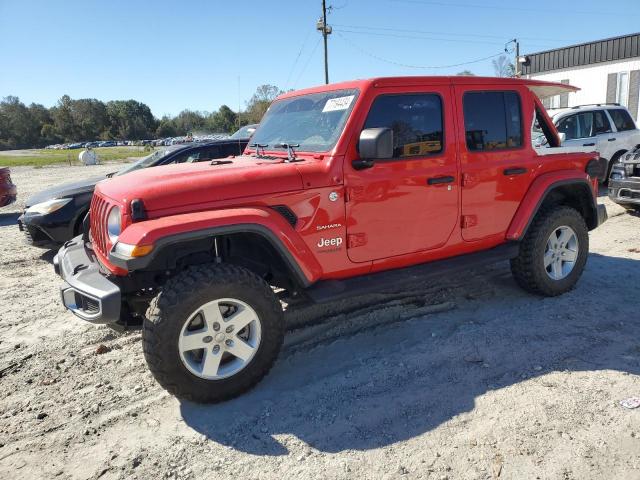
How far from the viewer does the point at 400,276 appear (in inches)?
150

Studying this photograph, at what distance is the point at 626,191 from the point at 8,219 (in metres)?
11.9

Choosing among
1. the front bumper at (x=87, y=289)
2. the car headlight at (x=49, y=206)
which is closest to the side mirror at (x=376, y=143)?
the front bumper at (x=87, y=289)

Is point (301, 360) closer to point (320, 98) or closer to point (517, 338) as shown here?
point (517, 338)

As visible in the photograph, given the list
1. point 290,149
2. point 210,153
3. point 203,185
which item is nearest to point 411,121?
point 290,149

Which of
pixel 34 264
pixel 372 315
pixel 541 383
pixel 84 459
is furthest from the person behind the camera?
pixel 34 264

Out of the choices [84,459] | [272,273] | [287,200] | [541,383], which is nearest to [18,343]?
[84,459]

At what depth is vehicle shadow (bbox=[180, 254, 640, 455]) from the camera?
9.42ft

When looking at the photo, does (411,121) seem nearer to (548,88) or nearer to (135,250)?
(548,88)

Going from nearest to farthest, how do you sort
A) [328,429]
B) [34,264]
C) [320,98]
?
1. [328,429]
2. [320,98]
3. [34,264]

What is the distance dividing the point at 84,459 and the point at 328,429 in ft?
4.45

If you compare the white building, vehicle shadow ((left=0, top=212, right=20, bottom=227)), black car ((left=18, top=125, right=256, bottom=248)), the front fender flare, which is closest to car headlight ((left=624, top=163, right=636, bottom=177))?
black car ((left=18, top=125, right=256, bottom=248))

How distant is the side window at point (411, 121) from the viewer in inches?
145

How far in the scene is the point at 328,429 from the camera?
9.37ft

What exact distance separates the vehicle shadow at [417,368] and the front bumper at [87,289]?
0.80 metres
